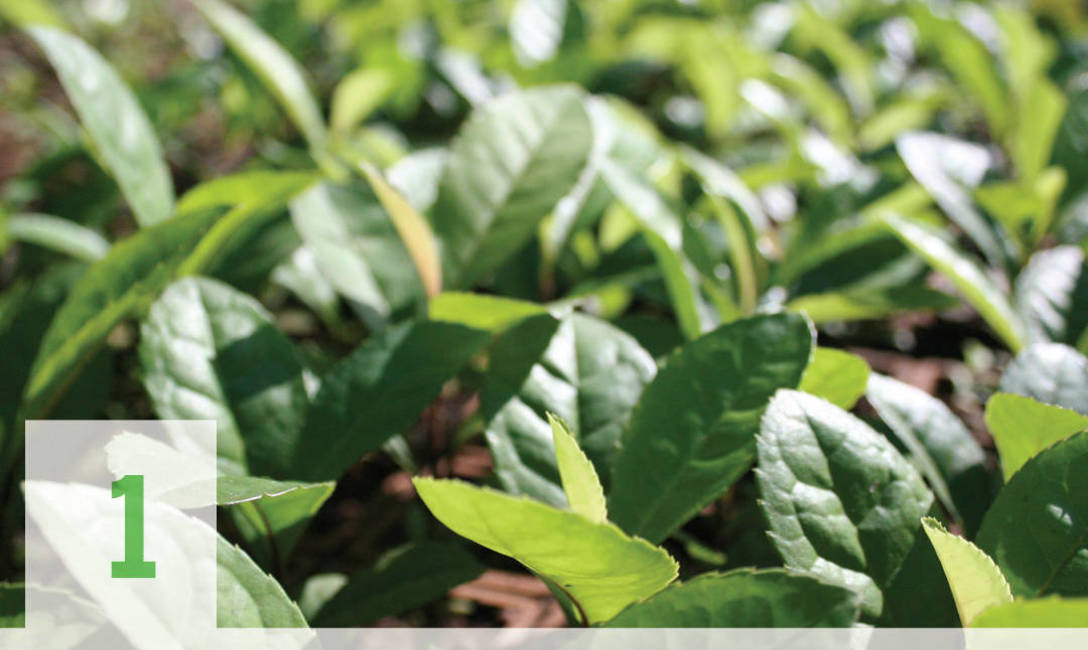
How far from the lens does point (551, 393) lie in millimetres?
693

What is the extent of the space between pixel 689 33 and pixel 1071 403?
102 cm

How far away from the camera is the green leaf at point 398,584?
69 centimetres

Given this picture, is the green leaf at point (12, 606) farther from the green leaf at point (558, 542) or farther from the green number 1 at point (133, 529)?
the green leaf at point (558, 542)

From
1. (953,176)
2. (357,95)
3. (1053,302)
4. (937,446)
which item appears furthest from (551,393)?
(357,95)

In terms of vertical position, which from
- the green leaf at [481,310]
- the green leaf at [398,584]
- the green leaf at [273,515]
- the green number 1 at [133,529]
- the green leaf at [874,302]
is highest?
the green leaf at [481,310]

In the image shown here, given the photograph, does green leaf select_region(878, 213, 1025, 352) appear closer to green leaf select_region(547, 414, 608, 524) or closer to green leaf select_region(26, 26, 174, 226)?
green leaf select_region(547, 414, 608, 524)

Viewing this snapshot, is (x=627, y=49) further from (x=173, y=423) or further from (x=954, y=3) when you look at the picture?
(x=173, y=423)

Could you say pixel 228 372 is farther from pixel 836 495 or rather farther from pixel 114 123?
pixel 836 495

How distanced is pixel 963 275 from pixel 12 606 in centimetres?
82

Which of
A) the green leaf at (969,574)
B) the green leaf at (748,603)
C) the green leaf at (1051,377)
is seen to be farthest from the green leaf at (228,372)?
the green leaf at (1051,377)

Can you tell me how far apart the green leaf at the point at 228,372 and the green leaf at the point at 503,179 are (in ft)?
0.78

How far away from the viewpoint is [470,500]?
18.3 inches

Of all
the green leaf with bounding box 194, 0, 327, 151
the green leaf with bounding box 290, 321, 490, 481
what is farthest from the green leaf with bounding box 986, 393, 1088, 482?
the green leaf with bounding box 194, 0, 327, 151

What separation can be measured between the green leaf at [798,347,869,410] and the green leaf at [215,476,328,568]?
38 cm
